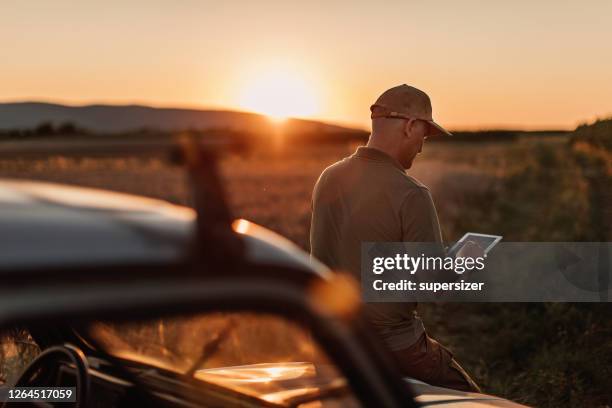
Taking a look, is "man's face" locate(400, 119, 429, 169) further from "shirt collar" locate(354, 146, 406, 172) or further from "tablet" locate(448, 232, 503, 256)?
"tablet" locate(448, 232, 503, 256)

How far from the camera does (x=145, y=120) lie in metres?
2.49

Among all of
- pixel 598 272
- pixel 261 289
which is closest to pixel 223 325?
pixel 261 289

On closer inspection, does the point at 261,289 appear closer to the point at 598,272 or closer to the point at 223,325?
the point at 223,325

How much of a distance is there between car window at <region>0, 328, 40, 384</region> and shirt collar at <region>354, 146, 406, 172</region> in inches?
66.7

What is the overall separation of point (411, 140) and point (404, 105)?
0.16 m

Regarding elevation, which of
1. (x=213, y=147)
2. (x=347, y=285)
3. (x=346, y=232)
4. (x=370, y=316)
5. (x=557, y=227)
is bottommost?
(x=347, y=285)

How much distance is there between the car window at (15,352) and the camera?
2973 millimetres

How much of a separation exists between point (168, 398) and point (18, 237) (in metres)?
1.33

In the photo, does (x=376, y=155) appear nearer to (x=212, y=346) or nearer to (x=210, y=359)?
(x=210, y=359)

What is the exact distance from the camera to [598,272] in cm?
1180

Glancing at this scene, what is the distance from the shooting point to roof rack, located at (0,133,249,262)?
144 cm

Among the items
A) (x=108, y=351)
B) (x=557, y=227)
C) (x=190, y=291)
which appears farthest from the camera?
(x=557, y=227)

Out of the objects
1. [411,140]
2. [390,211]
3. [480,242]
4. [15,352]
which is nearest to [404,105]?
[411,140]

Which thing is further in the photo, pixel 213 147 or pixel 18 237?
pixel 213 147
